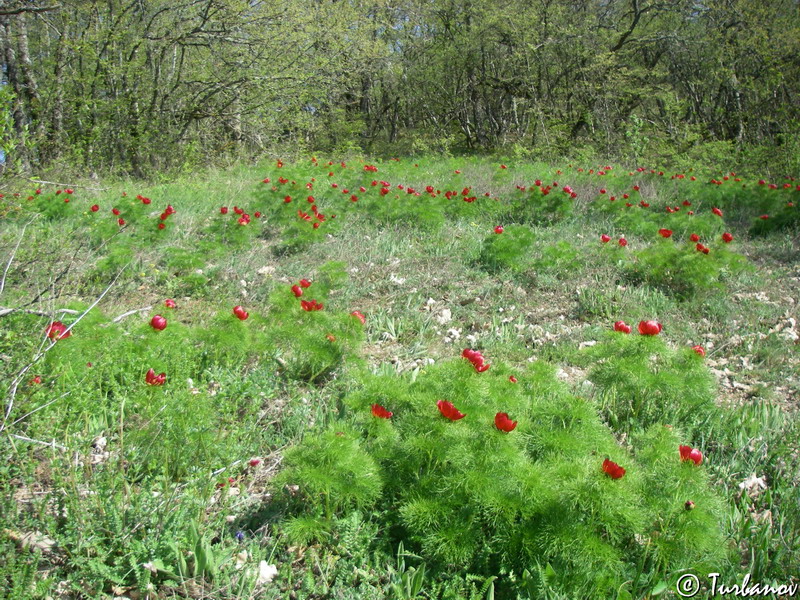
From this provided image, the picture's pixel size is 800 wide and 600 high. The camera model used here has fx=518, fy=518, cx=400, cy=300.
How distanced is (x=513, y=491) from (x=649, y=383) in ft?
3.96

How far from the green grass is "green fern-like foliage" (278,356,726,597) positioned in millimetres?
12

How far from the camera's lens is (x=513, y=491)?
5.66ft

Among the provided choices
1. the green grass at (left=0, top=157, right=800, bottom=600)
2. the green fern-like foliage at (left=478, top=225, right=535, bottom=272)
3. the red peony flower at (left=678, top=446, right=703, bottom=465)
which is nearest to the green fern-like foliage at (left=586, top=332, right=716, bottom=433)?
the green grass at (left=0, top=157, right=800, bottom=600)

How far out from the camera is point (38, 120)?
938 centimetres

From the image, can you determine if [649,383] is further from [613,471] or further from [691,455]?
[613,471]

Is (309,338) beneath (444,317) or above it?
above

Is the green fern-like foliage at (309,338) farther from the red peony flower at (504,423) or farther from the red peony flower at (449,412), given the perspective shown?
the red peony flower at (504,423)

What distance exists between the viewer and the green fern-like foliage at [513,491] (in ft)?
5.39

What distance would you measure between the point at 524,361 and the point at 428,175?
746cm

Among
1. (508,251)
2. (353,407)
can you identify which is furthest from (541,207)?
(353,407)

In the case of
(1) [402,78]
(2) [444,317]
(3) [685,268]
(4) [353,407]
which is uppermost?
(1) [402,78]

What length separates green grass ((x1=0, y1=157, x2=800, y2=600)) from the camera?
67.9 inches

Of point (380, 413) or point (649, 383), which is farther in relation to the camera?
point (649, 383)

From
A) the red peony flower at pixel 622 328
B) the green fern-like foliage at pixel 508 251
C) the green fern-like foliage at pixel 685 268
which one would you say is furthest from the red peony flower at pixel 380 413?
the green fern-like foliage at pixel 685 268
